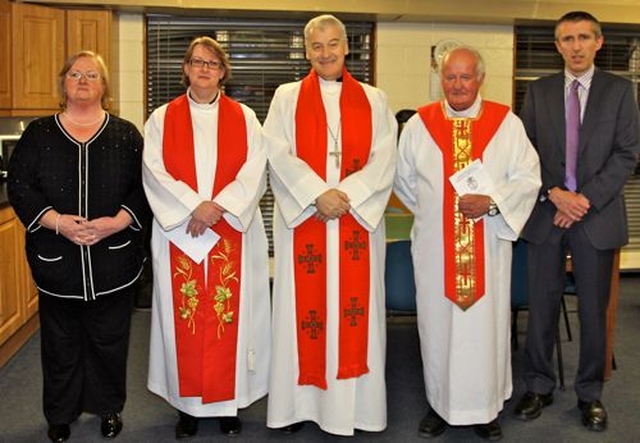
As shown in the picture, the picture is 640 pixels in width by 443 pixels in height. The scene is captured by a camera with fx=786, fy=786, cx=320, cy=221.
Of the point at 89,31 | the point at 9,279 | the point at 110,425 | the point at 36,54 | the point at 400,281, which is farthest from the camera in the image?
the point at 89,31

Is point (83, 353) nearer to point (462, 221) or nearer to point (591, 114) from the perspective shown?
point (462, 221)

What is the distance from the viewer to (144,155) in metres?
3.27

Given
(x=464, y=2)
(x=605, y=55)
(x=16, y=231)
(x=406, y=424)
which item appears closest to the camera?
(x=406, y=424)

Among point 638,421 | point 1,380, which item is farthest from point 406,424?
point 1,380

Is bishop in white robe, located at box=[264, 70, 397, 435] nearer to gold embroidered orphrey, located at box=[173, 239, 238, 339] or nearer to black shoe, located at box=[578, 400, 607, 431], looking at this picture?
gold embroidered orphrey, located at box=[173, 239, 238, 339]

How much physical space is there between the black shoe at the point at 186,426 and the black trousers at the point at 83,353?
277 mm

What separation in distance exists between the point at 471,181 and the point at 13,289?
2.87 metres

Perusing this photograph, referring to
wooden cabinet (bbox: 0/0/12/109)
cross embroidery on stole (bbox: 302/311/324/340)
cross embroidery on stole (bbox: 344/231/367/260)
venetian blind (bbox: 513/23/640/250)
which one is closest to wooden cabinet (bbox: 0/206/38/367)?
wooden cabinet (bbox: 0/0/12/109)

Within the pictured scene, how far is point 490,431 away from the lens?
339 cm

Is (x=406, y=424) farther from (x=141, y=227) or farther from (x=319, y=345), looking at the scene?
(x=141, y=227)

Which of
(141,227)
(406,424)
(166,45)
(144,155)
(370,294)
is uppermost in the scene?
(166,45)

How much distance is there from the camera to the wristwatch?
3.23m

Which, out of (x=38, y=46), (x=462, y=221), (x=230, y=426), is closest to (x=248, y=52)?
(x=38, y=46)

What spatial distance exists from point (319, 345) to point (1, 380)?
76.4 inches
